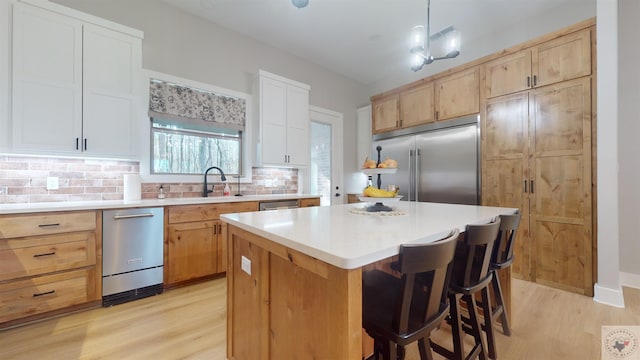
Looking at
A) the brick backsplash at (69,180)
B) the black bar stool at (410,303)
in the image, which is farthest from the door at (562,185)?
the brick backsplash at (69,180)

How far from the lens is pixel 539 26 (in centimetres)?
311

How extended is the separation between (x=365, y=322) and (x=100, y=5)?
3.67 m

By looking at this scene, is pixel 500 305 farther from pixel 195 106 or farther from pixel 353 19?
pixel 195 106

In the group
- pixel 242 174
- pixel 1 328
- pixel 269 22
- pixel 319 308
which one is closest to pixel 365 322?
pixel 319 308

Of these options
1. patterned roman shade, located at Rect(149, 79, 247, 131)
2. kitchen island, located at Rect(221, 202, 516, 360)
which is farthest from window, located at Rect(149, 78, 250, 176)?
kitchen island, located at Rect(221, 202, 516, 360)

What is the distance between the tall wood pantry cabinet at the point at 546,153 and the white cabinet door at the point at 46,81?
4334mm

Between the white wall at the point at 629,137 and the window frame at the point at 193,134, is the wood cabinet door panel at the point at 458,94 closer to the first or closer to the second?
the white wall at the point at 629,137

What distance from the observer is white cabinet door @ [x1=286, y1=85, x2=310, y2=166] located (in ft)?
12.5

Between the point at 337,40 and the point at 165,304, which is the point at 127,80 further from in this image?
the point at 337,40

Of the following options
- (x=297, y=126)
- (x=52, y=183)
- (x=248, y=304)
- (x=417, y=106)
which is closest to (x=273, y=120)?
(x=297, y=126)

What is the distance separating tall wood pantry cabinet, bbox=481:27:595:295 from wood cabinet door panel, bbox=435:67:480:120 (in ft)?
0.48

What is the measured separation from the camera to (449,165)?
346 centimetres

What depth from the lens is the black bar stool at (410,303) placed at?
859 mm

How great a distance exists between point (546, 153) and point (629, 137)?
2.98 ft
